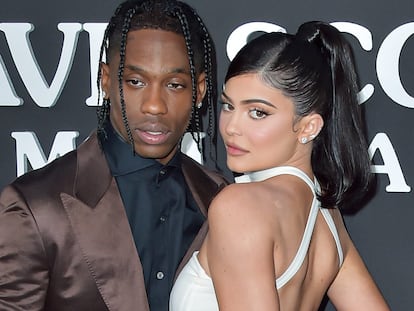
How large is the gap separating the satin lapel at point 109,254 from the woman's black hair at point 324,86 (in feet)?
1.40

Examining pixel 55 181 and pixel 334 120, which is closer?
pixel 334 120

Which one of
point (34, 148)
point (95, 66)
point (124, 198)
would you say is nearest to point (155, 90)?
point (124, 198)

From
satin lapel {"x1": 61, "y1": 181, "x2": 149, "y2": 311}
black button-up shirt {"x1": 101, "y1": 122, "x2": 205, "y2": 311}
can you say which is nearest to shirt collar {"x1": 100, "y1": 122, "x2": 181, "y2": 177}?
black button-up shirt {"x1": 101, "y1": 122, "x2": 205, "y2": 311}

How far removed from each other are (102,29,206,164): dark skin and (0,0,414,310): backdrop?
58 cm

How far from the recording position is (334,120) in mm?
1437

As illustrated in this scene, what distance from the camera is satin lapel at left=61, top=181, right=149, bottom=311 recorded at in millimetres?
1564

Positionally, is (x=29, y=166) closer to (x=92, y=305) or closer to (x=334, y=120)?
(x=92, y=305)

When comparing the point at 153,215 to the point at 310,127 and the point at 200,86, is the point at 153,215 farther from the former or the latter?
the point at 310,127

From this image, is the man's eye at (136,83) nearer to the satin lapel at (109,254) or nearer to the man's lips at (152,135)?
the man's lips at (152,135)

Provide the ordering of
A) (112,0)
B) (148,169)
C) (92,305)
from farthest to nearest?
(112,0) → (148,169) → (92,305)

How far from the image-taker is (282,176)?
140 cm

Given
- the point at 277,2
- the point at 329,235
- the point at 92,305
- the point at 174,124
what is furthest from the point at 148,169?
the point at 277,2

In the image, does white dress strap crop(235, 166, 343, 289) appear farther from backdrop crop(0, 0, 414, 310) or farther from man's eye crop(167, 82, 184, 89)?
backdrop crop(0, 0, 414, 310)

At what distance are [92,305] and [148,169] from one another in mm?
323
